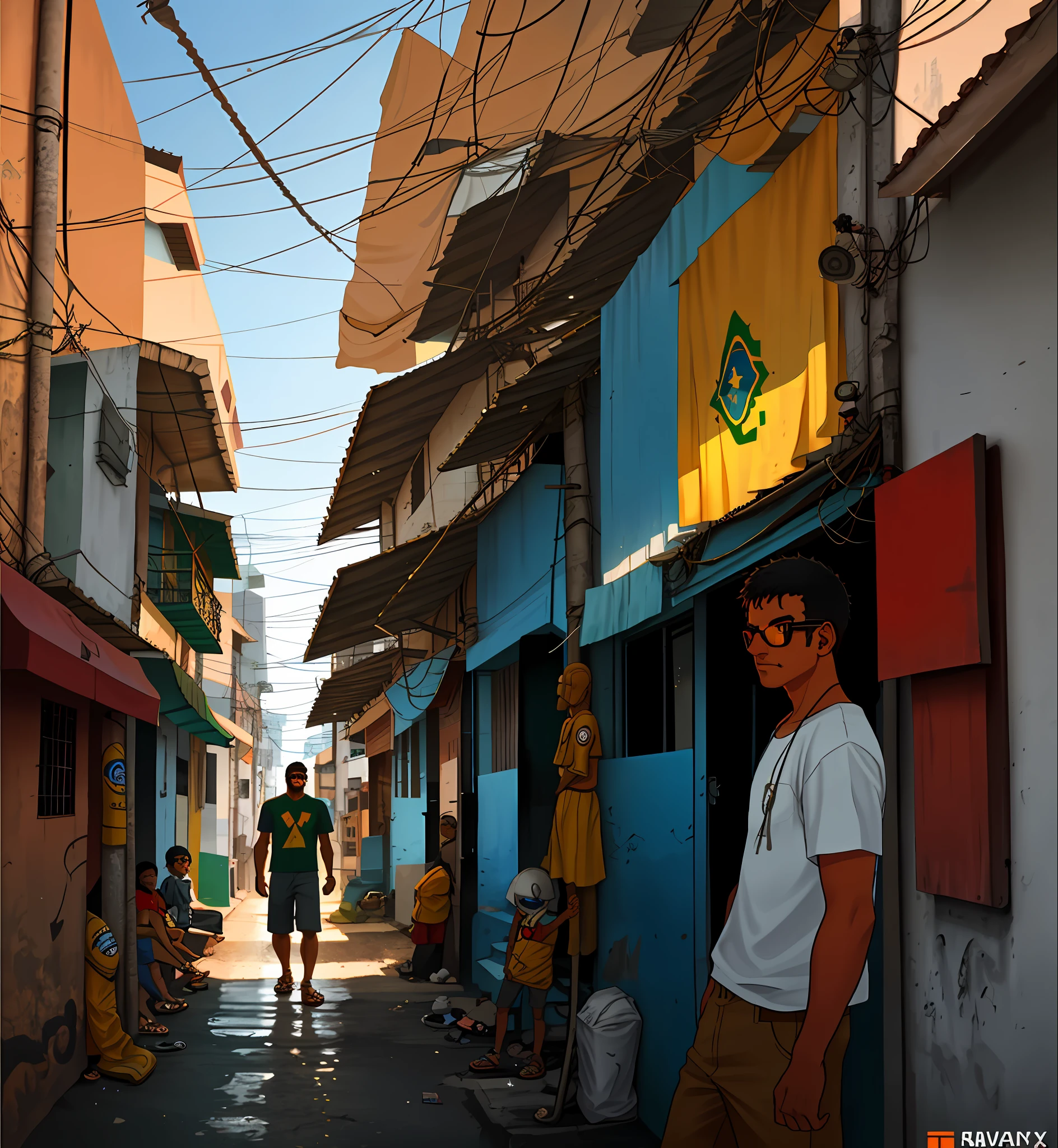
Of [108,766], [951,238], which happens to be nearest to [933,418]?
[951,238]

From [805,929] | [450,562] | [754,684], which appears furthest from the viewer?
[450,562]

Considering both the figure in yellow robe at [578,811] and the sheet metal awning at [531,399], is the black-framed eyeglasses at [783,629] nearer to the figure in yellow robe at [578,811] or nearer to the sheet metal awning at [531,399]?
the figure in yellow robe at [578,811]

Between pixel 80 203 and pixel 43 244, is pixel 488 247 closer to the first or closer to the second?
pixel 80 203

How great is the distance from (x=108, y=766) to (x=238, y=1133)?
369cm

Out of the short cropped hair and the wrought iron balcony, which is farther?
Answer: the wrought iron balcony

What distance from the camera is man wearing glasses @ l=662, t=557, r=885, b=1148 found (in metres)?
4.06

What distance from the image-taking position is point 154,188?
20922 millimetres

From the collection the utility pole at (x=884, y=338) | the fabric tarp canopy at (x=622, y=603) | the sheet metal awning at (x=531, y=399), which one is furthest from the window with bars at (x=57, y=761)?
the utility pole at (x=884, y=338)

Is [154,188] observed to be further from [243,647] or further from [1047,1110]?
[243,647]

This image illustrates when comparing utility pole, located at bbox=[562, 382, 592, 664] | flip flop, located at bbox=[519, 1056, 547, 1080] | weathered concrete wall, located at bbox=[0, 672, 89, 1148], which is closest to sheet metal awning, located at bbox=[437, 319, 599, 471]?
utility pole, located at bbox=[562, 382, 592, 664]

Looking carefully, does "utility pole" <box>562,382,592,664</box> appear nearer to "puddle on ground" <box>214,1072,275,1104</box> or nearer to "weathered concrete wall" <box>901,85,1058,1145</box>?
"puddle on ground" <box>214,1072,275,1104</box>

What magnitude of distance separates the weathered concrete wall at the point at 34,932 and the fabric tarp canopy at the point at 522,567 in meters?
4.20

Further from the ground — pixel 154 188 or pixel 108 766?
pixel 154 188

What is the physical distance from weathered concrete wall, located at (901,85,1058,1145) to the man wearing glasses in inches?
9.6
